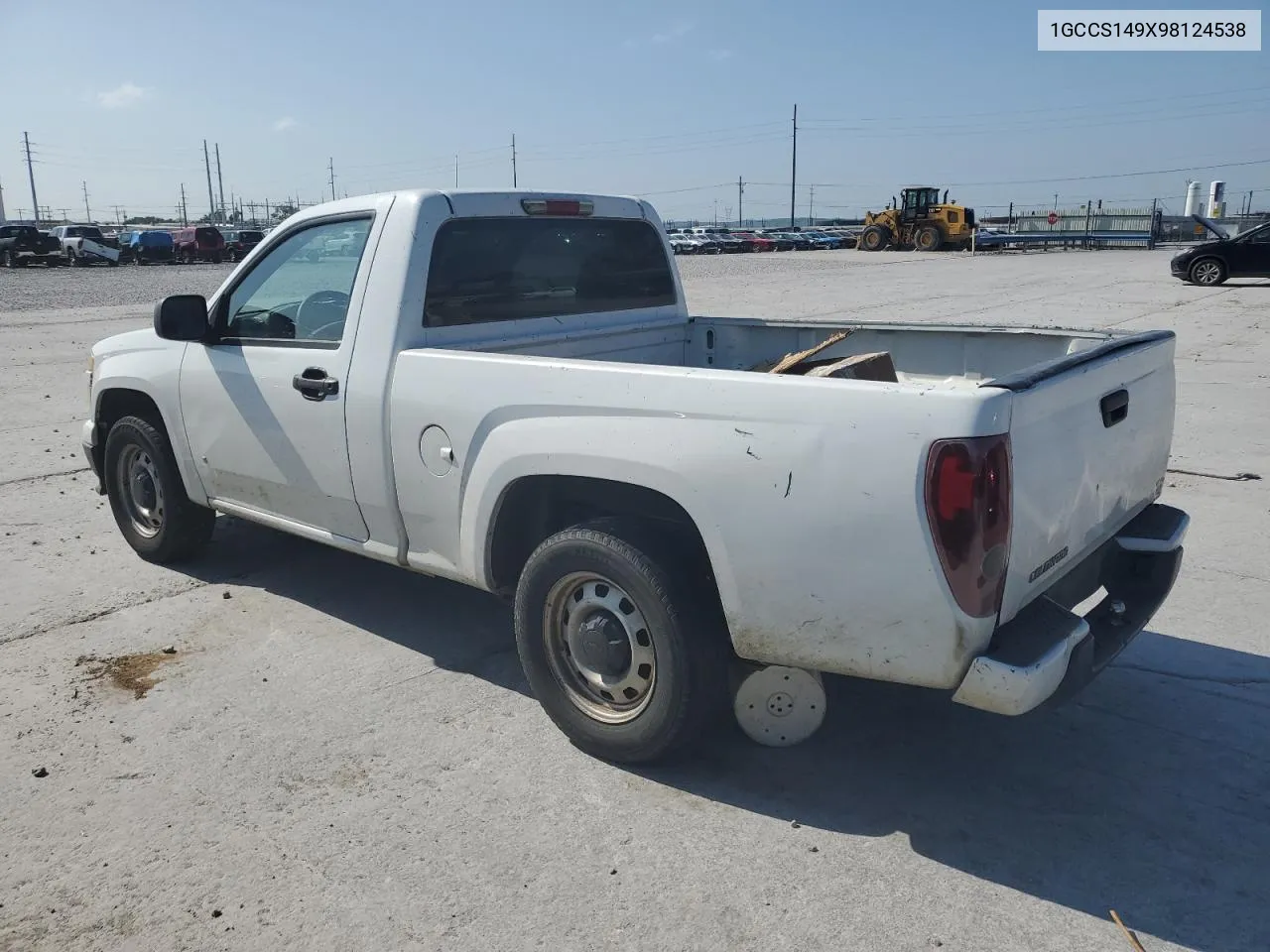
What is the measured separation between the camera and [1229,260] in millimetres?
23109

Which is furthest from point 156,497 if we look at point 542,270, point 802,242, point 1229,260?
point 802,242

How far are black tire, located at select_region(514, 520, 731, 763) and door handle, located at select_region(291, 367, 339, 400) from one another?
120 centimetres

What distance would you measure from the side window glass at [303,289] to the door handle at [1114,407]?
2.85 metres

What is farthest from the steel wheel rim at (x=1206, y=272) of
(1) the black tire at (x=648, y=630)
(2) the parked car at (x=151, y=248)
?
(2) the parked car at (x=151, y=248)

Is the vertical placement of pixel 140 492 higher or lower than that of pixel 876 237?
lower

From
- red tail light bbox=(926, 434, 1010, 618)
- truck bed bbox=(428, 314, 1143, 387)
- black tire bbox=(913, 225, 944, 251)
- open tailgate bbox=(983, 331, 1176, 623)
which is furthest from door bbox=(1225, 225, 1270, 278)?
black tire bbox=(913, 225, 944, 251)

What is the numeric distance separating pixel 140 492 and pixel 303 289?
71.3 inches

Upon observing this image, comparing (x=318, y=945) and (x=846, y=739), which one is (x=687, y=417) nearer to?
(x=846, y=739)

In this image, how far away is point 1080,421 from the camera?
122 inches

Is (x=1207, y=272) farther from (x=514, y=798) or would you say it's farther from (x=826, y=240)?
(x=826, y=240)

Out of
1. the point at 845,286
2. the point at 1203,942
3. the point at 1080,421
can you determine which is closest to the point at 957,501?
the point at 1080,421

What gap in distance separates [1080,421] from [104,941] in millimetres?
3098

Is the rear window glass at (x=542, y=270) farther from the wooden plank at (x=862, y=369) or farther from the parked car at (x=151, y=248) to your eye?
the parked car at (x=151, y=248)

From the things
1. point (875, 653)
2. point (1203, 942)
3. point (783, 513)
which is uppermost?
point (783, 513)
